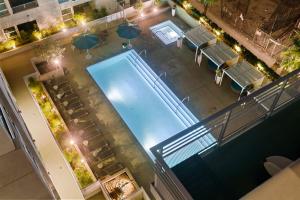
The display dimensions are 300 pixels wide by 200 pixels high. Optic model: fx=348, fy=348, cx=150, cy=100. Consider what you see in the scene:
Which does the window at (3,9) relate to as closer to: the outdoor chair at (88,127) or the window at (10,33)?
the window at (10,33)

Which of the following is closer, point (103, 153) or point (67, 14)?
point (103, 153)

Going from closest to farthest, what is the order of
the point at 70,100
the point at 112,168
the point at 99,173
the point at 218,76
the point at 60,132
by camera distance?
the point at 99,173, the point at 112,168, the point at 60,132, the point at 70,100, the point at 218,76

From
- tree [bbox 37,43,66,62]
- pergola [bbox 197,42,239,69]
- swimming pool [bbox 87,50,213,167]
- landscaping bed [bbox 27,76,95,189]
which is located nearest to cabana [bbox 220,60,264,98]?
pergola [bbox 197,42,239,69]

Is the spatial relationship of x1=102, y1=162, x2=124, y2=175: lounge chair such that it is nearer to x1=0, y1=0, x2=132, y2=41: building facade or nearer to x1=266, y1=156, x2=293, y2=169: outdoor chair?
x1=266, y1=156, x2=293, y2=169: outdoor chair

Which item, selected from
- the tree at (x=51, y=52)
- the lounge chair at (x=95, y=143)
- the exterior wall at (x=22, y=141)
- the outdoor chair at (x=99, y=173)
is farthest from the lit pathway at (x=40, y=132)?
the exterior wall at (x=22, y=141)

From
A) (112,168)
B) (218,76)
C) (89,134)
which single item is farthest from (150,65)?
(112,168)

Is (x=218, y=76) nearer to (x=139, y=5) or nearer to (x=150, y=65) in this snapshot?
(x=150, y=65)
